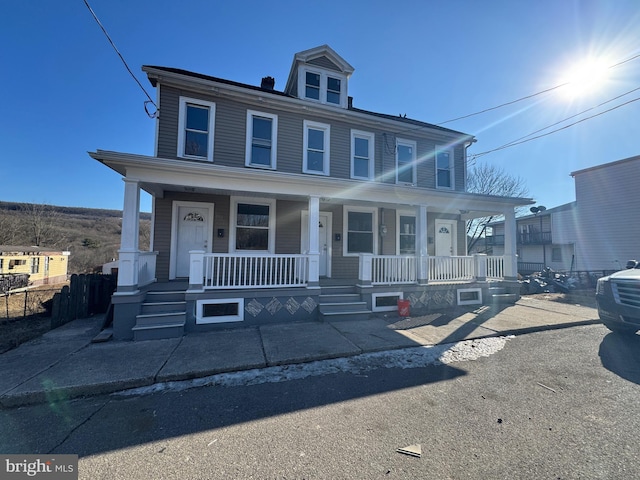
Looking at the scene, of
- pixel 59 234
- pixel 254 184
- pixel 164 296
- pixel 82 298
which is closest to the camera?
pixel 164 296

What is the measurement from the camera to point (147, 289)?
586cm

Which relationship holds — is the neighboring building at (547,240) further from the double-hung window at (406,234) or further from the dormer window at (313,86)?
the dormer window at (313,86)

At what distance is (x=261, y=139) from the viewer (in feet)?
25.6

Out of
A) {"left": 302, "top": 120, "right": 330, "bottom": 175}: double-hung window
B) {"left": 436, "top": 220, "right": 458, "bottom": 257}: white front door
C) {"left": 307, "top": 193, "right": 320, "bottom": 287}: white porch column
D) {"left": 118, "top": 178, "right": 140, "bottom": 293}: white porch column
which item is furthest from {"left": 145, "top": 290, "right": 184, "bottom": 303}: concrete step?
{"left": 436, "top": 220, "right": 458, "bottom": 257}: white front door

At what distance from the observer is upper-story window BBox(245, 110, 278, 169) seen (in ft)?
25.1

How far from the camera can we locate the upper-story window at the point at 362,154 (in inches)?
347

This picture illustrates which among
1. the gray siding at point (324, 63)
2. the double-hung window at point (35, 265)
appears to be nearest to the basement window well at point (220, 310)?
the gray siding at point (324, 63)

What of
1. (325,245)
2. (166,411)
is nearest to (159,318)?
(166,411)

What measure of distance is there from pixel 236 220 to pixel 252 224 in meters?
0.46

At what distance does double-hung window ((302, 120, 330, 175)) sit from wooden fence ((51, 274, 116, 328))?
20.8 feet

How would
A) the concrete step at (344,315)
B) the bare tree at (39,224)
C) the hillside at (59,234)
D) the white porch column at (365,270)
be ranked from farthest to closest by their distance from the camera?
1. the bare tree at (39,224)
2. the hillside at (59,234)
3. the white porch column at (365,270)
4. the concrete step at (344,315)

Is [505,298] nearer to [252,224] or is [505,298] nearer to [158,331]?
[252,224]

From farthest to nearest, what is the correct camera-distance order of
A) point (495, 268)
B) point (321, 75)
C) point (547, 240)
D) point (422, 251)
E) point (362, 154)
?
point (547, 240) → point (495, 268) → point (362, 154) → point (321, 75) → point (422, 251)

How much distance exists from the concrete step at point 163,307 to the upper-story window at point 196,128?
389cm
